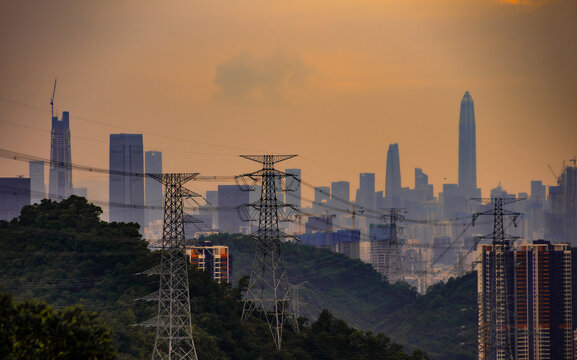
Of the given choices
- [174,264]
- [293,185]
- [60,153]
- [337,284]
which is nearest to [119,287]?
[174,264]

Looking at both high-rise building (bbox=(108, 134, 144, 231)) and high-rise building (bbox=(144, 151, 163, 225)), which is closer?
high-rise building (bbox=(108, 134, 144, 231))

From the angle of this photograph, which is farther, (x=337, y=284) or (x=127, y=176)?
(x=127, y=176)

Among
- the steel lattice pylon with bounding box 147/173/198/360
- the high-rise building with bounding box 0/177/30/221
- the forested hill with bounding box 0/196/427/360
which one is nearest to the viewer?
the steel lattice pylon with bounding box 147/173/198/360

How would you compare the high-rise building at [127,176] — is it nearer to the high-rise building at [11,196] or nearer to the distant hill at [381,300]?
the high-rise building at [11,196]

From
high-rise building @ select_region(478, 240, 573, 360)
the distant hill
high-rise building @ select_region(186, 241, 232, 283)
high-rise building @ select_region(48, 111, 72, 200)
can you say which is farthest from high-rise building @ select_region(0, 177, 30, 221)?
high-rise building @ select_region(478, 240, 573, 360)

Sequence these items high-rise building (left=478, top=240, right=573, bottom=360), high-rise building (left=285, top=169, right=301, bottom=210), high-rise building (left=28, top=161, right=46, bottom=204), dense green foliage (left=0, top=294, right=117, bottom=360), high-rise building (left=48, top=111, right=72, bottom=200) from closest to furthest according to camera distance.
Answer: dense green foliage (left=0, top=294, right=117, bottom=360)
high-rise building (left=285, top=169, right=301, bottom=210)
high-rise building (left=478, top=240, right=573, bottom=360)
high-rise building (left=28, top=161, right=46, bottom=204)
high-rise building (left=48, top=111, right=72, bottom=200)

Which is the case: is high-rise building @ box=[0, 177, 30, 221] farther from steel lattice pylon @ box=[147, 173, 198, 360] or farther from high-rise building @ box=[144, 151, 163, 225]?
steel lattice pylon @ box=[147, 173, 198, 360]

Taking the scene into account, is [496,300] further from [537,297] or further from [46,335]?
[46,335]

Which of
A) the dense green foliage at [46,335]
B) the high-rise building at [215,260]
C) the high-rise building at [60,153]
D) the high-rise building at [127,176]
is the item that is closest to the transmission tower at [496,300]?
the high-rise building at [215,260]
